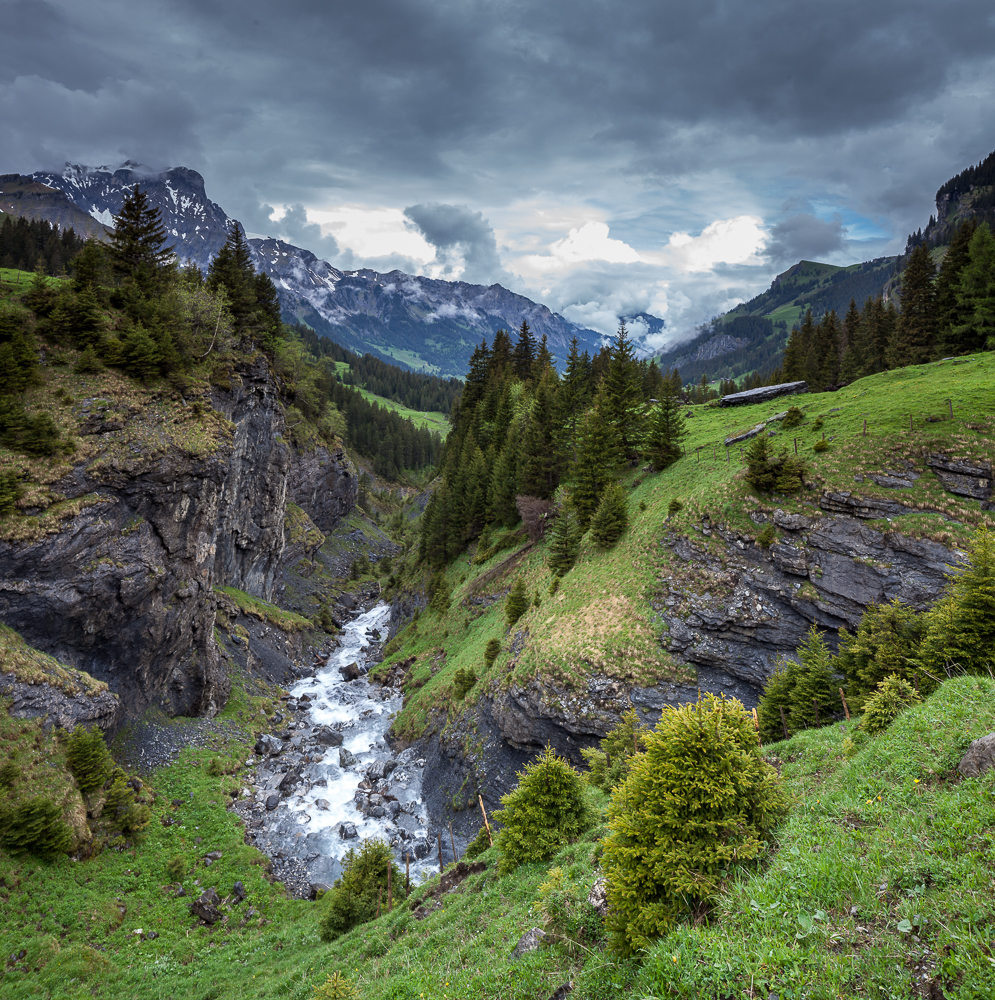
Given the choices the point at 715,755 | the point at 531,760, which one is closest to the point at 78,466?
the point at 531,760

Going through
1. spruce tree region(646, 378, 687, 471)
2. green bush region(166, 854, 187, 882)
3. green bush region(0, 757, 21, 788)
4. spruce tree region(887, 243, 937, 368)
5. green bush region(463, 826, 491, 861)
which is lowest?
green bush region(166, 854, 187, 882)

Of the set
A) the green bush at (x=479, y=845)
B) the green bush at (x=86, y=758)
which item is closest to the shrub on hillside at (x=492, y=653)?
the green bush at (x=479, y=845)

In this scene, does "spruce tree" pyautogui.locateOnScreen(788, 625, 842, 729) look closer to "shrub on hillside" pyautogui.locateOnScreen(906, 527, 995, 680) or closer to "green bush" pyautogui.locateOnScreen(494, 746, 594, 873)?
"shrub on hillside" pyautogui.locateOnScreen(906, 527, 995, 680)

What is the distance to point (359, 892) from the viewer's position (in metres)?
19.8

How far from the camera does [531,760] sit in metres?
29.2

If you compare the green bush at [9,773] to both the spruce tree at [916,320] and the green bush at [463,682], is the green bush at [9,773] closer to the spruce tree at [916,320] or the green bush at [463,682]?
the green bush at [463,682]

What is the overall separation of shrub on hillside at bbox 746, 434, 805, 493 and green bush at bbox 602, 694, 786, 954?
27.9 metres

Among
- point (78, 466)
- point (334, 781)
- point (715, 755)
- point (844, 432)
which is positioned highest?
point (844, 432)

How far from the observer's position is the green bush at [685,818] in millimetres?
7574

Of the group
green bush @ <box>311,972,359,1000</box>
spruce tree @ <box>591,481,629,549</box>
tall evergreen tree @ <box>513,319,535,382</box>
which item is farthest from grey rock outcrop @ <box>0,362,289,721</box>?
tall evergreen tree @ <box>513,319,535,382</box>

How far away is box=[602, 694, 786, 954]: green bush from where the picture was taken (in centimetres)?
757

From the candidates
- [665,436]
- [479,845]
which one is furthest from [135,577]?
[665,436]

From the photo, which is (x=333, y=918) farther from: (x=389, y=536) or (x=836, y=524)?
(x=389, y=536)

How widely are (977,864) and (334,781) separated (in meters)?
38.7
